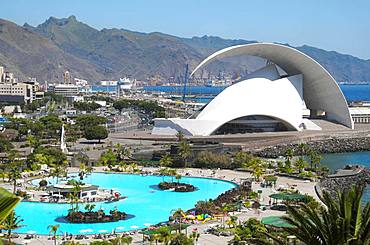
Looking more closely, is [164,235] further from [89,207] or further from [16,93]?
[16,93]

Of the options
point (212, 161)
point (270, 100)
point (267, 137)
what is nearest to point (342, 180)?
point (212, 161)

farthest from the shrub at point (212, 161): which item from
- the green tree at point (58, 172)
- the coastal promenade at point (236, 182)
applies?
the green tree at point (58, 172)

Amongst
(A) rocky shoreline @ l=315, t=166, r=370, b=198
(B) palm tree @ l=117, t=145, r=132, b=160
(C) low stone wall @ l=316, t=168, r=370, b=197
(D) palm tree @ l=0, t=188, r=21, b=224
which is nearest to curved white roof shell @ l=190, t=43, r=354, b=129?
(B) palm tree @ l=117, t=145, r=132, b=160

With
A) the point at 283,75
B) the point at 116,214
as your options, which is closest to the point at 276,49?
the point at 283,75

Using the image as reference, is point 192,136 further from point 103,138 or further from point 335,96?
point 335,96

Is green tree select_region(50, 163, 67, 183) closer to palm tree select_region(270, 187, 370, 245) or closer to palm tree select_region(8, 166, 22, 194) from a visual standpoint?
palm tree select_region(8, 166, 22, 194)

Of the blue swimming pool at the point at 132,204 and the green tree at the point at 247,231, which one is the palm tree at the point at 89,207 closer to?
the blue swimming pool at the point at 132,204
